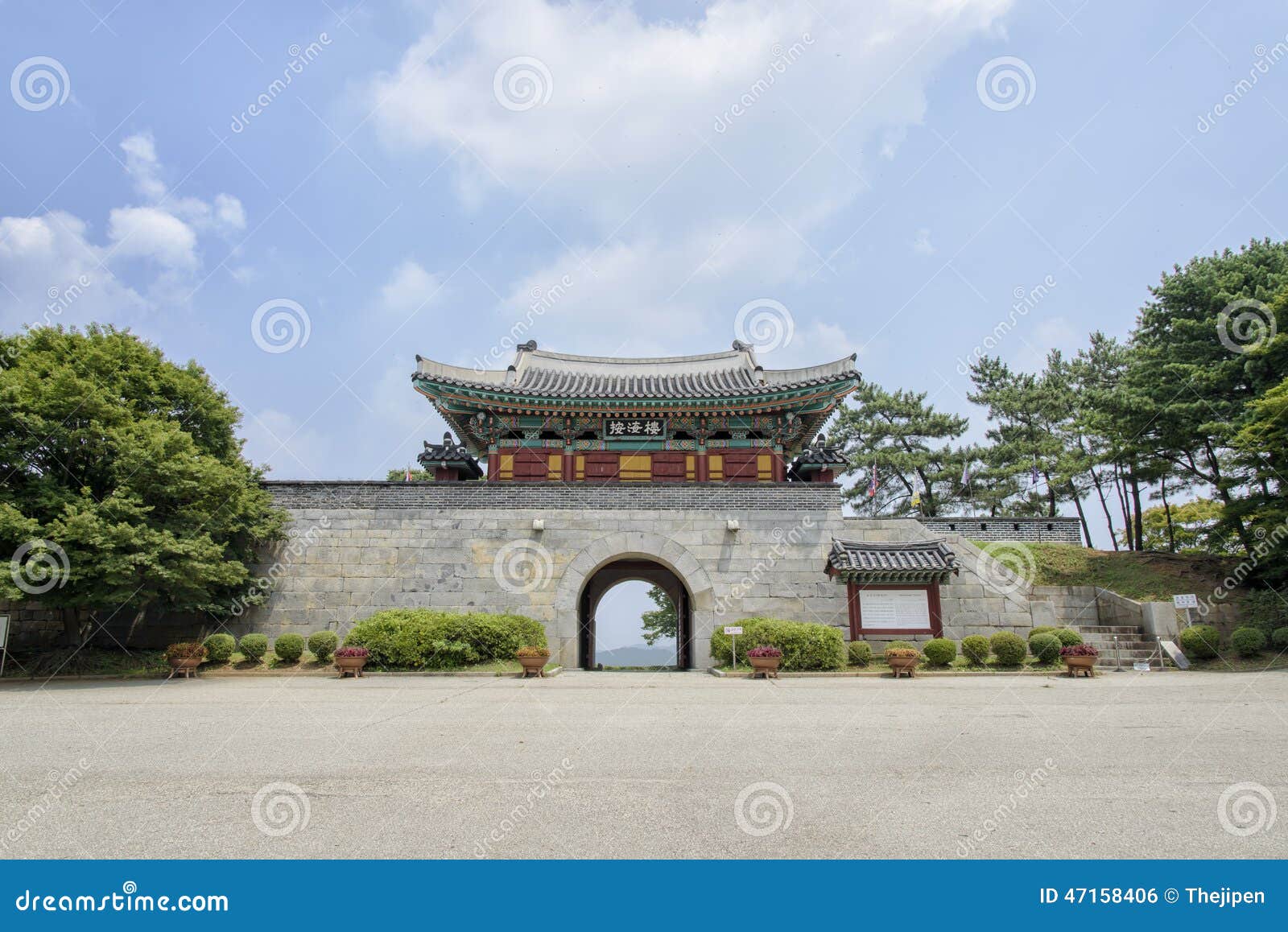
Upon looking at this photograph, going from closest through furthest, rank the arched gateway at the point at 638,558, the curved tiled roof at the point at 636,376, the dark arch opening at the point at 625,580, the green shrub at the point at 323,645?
1. the green shrub at the point at 323,645
2. the arched gateway at the point at 638,558
3. the curved tiled roof at the point at 636,376
4. the dark arch opening at the point at 625,580

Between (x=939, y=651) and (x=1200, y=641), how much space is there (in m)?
5.63

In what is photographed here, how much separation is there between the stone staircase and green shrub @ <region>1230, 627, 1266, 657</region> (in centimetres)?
144

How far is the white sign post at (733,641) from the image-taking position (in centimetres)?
1562

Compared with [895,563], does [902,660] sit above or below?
below

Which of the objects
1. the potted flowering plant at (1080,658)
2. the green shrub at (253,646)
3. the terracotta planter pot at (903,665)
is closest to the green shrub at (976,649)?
the terracotta planter pot at (903,665)

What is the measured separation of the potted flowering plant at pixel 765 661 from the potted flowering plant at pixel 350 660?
312 inches

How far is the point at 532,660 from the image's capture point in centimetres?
1445

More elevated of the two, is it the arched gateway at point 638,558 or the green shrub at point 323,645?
the arched gateway at point 638,558

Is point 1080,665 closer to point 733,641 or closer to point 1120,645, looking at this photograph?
point 1120,645

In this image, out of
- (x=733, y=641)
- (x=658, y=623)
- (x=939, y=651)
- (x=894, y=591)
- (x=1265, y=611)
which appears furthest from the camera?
(x=658, y=623)

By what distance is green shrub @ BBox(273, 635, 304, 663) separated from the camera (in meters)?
16.0

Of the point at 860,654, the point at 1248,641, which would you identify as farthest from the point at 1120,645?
the point at 860,654

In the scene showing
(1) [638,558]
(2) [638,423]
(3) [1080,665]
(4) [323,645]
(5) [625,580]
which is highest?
(2) [638,423]

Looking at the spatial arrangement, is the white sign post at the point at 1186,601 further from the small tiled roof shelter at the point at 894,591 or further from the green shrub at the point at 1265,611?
the small tiled roof shelter at the point at 894,591
